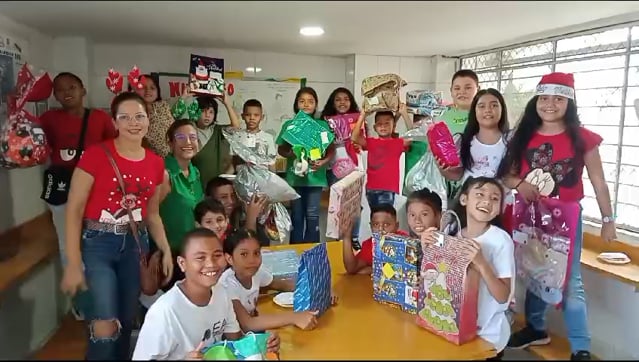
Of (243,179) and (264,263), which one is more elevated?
(243,179)

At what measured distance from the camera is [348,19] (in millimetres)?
861

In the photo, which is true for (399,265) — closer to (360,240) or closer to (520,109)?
(360,240)

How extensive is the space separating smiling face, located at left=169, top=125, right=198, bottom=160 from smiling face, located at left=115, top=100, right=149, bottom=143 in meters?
0.08

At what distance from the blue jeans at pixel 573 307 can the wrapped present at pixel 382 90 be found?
19.4 inches

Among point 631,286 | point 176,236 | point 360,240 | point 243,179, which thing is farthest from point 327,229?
point 631,286

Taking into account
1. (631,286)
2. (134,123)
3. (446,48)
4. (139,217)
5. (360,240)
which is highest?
(446,48)

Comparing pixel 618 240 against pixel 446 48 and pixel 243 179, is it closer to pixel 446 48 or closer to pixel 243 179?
pixel 446 48

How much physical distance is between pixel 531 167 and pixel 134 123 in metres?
0.79

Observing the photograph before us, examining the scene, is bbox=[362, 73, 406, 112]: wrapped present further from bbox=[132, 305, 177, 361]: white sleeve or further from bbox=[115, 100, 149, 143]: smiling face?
bbox=[132, 305, 177, 361]: white sleeve

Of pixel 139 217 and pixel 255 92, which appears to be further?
pixel 255 92

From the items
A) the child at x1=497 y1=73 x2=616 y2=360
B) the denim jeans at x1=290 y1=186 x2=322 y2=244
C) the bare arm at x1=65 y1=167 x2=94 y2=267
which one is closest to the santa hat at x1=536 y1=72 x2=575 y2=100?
the child at x1=497 y1=73 x2=616 y2=360

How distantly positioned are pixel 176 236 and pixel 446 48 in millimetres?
681

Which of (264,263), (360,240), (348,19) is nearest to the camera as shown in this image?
(348,19)

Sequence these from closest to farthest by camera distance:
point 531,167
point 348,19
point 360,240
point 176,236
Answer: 1. point 348,19
2. point 176,236
3. point 531,167
4. point 360,240
